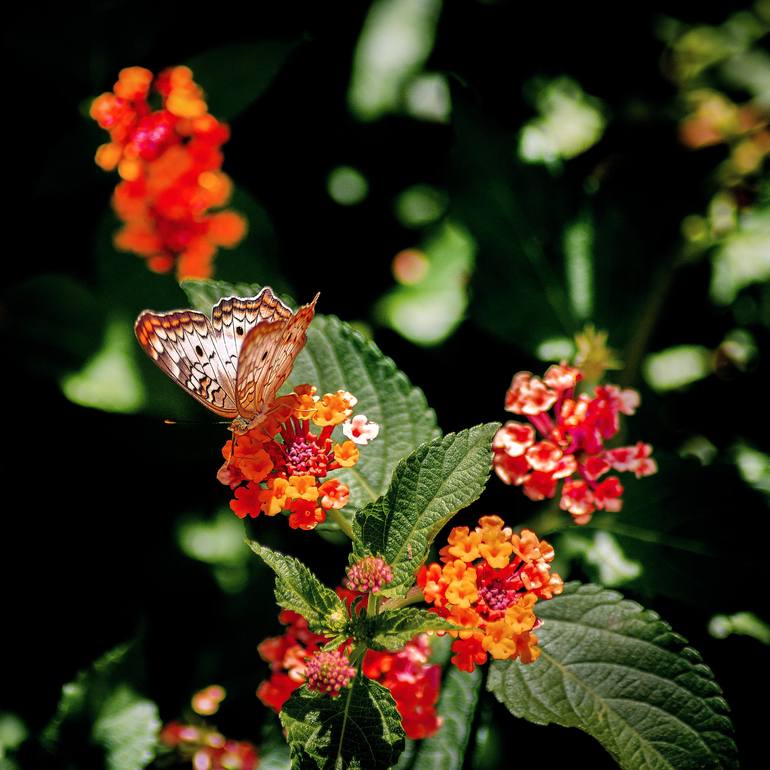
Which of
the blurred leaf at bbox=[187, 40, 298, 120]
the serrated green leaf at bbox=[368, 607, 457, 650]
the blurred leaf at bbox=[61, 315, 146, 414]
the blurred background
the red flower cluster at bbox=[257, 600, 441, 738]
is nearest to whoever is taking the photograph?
the serrated green leaf at bbox=[368, 607, 457, 650]

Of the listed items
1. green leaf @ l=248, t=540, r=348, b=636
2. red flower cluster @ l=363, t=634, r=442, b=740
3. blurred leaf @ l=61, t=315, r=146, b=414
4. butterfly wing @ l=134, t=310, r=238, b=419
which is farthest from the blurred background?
green leaf @ l=248, t=540, r=348, b=636

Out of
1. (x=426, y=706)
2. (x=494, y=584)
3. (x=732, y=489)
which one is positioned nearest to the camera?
(x=494, y=584)

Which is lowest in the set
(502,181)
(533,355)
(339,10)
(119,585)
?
(119,585)

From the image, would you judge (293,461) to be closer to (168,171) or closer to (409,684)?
(409,684)

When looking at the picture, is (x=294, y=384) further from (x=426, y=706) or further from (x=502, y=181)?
(x=502, y=181)

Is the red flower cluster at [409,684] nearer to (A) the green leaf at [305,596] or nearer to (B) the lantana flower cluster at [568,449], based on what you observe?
(A) the green leaf at [305,596]

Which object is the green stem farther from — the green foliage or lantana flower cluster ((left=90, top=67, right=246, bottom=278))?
lantana flower cluster ((left=90, top=67, right=246, bottom=278))

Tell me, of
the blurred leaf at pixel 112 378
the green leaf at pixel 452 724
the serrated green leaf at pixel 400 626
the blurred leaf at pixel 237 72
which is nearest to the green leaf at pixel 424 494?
the serrated green leaf at pixel 400 626

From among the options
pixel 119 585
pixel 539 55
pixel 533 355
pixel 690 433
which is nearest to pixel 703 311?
pixel 690 433
